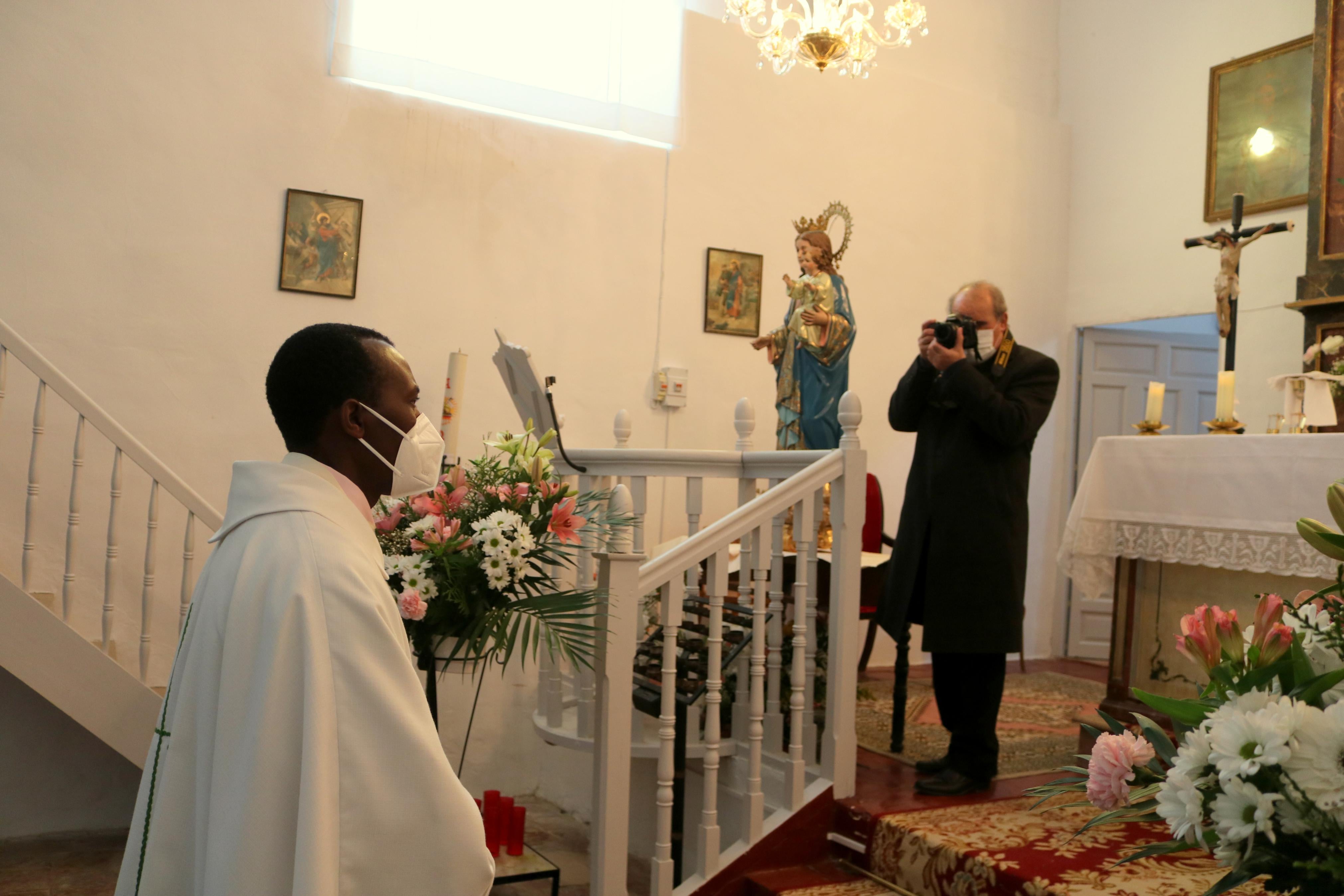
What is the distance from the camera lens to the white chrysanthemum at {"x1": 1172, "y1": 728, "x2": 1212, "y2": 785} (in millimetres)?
906

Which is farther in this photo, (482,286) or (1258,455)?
(482,286)

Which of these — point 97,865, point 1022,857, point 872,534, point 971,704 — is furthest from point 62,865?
point 872,534

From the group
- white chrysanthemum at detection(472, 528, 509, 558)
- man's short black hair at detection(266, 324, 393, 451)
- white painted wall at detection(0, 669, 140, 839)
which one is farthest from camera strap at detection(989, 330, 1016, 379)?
white painted wall at detection(0, 669, 140, 839)

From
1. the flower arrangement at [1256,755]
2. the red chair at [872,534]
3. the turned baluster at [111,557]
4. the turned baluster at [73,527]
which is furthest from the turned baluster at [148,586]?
the flower arrangement at [1256,755]

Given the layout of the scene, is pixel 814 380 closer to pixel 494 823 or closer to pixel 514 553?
pixel 514 553

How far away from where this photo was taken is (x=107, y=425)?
407cm

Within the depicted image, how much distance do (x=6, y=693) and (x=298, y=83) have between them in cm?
307

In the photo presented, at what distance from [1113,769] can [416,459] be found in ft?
3.67

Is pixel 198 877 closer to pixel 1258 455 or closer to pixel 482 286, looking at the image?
pixel 1258 455

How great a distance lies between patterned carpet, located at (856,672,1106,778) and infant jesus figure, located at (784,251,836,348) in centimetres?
157

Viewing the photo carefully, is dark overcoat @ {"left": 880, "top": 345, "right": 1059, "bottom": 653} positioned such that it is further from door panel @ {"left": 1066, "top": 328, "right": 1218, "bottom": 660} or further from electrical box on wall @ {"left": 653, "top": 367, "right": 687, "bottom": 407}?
door panel @ {"left": 1066, "top": 328, "right": 1218, "bottom": 660}

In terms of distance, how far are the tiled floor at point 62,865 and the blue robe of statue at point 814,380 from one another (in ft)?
10.1

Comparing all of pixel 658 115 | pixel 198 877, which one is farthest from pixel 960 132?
pixel 198 877

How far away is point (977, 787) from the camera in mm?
3441
